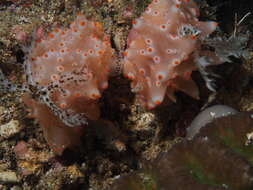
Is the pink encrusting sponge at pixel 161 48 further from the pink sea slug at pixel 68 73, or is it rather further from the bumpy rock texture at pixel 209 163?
the bumpy rock texture at pixel 209 163

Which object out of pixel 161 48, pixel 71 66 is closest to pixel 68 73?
pixel 71 66

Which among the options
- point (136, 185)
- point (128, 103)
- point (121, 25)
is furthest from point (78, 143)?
point (121, 25)

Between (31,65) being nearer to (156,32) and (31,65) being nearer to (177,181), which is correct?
(156,32)

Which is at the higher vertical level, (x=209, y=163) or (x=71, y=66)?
(x=71, y=66)

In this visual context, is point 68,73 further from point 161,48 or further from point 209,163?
point 209,163

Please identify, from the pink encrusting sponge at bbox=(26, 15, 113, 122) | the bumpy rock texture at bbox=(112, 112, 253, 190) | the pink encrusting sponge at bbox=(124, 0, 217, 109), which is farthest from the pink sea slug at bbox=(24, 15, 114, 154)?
the bumpy rock texture at bbox=(112, 112, 253, 190)
